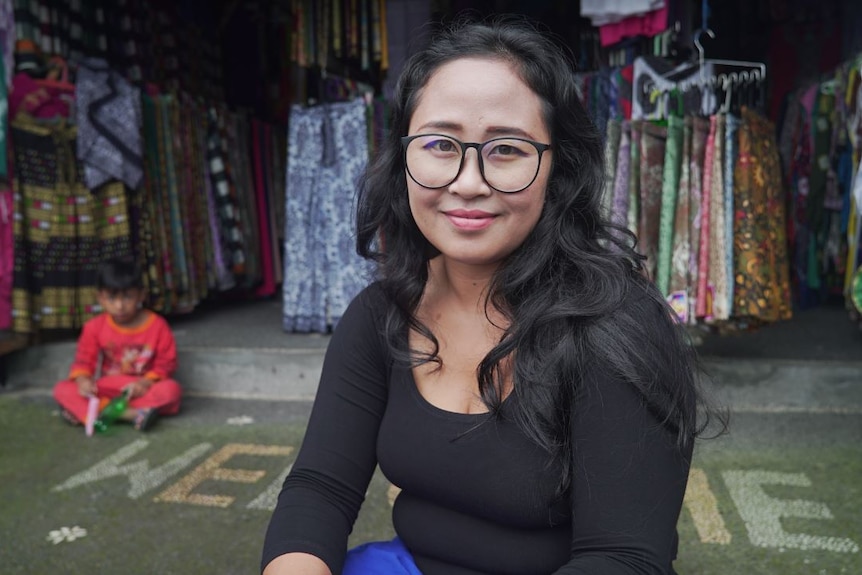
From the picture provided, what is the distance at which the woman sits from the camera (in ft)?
3.42

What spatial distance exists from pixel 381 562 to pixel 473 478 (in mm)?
280

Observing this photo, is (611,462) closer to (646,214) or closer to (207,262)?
(646,214)

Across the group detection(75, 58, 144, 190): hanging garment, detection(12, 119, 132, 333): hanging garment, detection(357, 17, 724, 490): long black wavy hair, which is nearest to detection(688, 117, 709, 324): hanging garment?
detection(357, 17, 724, 490): long black wavy hair

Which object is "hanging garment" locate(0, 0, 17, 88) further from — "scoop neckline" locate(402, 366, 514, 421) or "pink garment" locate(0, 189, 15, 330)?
"scoop neckline" locate(402, 366, 514, 421)

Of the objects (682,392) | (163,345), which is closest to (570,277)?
(682,392)

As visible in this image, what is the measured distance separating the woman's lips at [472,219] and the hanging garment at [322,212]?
281cm

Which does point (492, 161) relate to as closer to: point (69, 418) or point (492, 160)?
point (492, 160)

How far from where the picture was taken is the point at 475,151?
1116 mm

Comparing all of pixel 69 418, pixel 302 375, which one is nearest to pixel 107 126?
pixel 69 418

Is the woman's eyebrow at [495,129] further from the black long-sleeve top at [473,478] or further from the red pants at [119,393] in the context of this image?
the red pants at [119,393]

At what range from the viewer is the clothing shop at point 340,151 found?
3.08 metres

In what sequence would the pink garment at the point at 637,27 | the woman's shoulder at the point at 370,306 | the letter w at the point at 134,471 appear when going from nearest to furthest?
the woman's shoulder at the point at 370,306 → the letter w at the point at 134,471 → the pink garment at the point at 637,27

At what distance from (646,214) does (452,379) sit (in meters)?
2.20

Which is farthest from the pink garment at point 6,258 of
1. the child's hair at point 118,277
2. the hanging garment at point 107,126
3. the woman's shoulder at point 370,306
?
the woman's shoulder at point 370,306
